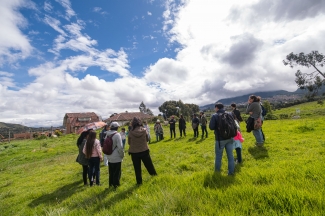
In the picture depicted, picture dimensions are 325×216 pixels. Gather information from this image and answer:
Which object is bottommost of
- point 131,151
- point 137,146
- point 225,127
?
point 131,151

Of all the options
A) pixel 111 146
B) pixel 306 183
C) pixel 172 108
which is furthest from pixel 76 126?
pixel 306 183

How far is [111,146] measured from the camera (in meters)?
5.48

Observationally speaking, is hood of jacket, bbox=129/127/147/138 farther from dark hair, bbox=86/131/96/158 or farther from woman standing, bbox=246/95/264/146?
woman standing, bbox=246/95/264/146

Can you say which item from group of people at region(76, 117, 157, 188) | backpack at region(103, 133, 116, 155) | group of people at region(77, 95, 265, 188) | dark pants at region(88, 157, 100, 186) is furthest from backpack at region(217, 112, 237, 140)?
dark pants at region(88, 157, 100, 186)

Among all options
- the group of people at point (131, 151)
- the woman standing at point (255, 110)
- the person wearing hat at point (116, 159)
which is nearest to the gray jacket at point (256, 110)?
the woman standing at point (255, 110)

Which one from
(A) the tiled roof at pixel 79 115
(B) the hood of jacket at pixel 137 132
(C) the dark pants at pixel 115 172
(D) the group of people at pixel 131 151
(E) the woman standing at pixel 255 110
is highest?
(A) the tiled roof at pixel 79 115

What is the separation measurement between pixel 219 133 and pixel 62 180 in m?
7.67

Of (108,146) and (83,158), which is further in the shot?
(83,158)

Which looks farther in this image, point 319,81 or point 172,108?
point 172,108

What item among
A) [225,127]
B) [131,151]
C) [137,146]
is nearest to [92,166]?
[131,151]

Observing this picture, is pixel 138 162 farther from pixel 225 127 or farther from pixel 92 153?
pixel 225 127

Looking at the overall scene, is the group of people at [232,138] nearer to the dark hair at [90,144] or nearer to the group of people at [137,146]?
the group of people at [137,146]

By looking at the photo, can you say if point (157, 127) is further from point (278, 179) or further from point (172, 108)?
point (172, 108)

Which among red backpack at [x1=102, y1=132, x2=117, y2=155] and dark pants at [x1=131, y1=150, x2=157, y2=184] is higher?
red backpack at [x1=102, y1=132, x2=117, y2=155]
